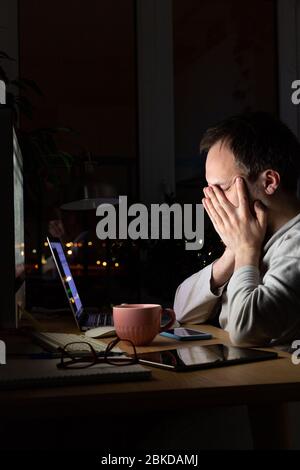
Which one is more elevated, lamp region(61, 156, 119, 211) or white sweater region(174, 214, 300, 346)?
lamp region(61, 156, 119, 211)

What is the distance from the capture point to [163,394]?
77cm

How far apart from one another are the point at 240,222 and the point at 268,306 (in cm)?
24

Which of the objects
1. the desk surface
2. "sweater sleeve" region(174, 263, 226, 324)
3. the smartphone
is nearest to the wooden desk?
the desk surface

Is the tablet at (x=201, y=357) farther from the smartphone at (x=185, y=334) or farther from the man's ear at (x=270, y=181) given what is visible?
the man's ear at (x=270, y=181)

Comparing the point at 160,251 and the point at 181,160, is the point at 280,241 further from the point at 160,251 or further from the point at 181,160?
the point at 181,160

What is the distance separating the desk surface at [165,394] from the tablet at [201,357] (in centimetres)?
4

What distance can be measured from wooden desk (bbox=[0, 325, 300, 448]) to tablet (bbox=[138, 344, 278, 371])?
19 mm

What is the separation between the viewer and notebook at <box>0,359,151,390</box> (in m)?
0.80

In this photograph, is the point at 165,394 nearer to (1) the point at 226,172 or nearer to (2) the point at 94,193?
(1) the point at 226,172

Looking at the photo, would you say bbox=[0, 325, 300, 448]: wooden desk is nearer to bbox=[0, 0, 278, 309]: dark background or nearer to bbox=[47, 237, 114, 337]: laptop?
bbox=[47, 237, 114, 337]: laptop

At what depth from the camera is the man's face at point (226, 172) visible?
4.28 feet

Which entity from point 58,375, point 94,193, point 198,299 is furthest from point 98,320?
point 94,193

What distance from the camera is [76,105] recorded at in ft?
10.8

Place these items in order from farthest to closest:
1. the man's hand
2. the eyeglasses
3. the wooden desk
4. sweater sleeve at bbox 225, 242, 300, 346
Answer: the man's hand → sweater sleeve at bbox 225, 242, 300, 346 → the eyeglasses → the wooden desk
